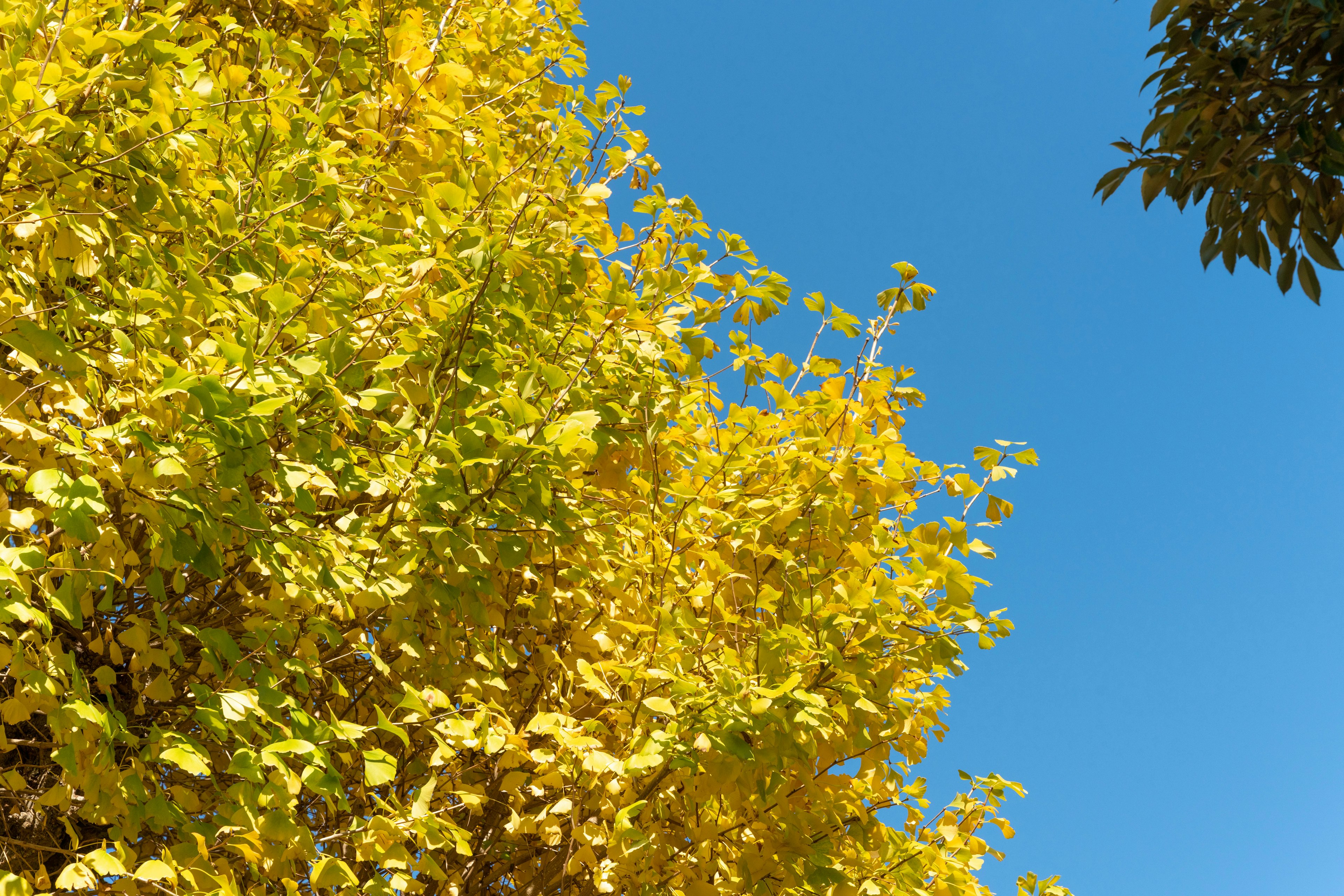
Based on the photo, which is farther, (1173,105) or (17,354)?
(1173,105)

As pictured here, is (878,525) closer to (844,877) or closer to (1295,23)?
(844,877)

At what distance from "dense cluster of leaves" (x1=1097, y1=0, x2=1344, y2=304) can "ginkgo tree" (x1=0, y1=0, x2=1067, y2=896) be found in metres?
1.97

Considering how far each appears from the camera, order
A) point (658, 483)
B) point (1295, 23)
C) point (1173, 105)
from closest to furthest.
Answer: point (658, 483) < point (1295, 23) < point (1173, 105)

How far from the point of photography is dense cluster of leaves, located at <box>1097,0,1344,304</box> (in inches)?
155

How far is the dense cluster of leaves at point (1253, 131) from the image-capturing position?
395 centimetres

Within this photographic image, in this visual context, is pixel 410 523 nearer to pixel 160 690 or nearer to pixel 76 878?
pixel 160 690

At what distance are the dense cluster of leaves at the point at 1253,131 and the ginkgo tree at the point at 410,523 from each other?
197cm

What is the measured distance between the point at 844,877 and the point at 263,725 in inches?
76.1

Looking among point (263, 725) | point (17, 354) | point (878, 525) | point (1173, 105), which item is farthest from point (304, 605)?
point (1173, 105)

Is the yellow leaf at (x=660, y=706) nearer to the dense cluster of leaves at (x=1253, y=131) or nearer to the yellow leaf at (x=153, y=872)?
the yellow leaf at (x=153, y=872)

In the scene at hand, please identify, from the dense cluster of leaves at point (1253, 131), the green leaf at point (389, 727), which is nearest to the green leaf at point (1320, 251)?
the dense cluster of leaves at point (1253, 131)

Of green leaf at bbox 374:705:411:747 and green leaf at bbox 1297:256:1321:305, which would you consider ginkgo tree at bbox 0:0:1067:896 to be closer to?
green leaf at bbox 374:705:411:747

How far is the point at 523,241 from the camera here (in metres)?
2.59

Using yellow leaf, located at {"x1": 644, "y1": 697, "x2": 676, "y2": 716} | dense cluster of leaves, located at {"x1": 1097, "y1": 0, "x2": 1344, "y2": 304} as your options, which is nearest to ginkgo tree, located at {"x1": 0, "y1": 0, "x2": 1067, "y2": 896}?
yellow leaf, located at {"x1": 644, "y1": 697, "x2": 676, "y2": 716}
